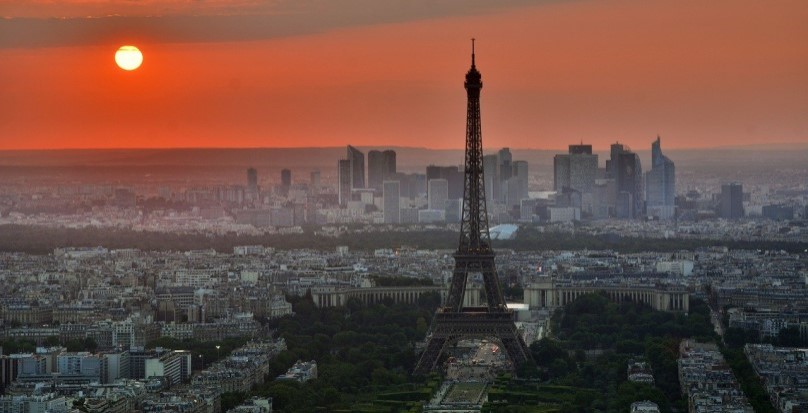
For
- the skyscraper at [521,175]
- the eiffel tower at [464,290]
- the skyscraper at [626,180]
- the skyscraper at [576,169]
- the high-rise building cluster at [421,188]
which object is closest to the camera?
the eiffel tower at [464,290]

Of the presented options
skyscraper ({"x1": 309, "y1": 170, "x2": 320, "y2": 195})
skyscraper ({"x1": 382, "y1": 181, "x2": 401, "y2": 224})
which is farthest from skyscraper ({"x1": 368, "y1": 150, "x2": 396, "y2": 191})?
skyscraper ({"x1": 309, "y1": 170, "x2": 320, "y2": 195})

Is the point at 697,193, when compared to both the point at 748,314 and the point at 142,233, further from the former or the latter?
the point at 748,314

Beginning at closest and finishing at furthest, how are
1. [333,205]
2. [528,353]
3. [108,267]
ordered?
[528,353]
[108,267]
[333,205]

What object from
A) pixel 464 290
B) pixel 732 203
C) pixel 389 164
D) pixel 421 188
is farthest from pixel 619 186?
pixel 464 290

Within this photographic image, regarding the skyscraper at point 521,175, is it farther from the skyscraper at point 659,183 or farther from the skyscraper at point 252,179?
the skyscraper at point 252,179

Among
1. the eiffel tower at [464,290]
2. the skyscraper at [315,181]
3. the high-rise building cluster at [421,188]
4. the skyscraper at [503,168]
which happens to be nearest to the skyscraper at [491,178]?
the high-rise building cluster at [421,188]

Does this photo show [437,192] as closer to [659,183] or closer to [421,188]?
[421,188]

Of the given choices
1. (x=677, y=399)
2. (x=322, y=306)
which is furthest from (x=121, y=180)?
(x=677, y=399)

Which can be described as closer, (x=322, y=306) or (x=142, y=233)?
(x=322, y=306)
